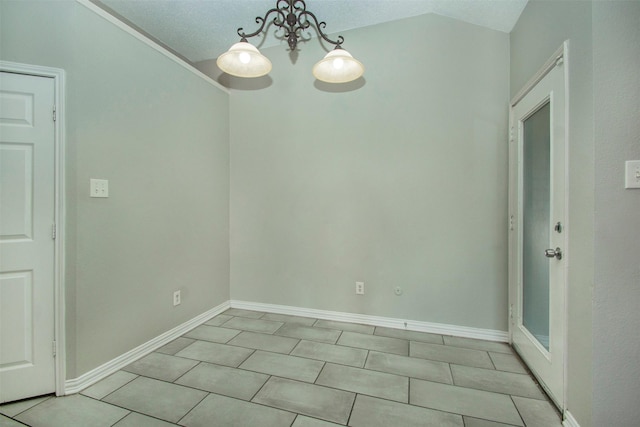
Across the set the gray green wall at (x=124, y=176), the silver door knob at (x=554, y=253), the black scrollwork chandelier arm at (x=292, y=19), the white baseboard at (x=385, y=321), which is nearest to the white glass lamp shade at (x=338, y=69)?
the black scrollwork chandelier arm at (x=292, y=19)

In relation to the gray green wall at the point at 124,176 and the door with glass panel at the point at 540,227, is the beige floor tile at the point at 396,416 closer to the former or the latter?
the door with glass panel at the point at 540,227

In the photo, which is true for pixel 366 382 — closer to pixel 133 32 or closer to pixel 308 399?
pixel 308 399

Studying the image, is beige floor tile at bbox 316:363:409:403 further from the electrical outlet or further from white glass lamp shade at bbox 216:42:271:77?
white glass lamp shade at bbox 216:42:271:77

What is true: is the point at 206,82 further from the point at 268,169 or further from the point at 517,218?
the point at 517,218

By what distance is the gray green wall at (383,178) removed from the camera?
2.38m

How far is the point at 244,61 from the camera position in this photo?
204 cm

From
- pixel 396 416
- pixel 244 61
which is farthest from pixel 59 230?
pixel 396 416

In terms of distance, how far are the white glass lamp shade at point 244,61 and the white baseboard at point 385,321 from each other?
7.32 ft

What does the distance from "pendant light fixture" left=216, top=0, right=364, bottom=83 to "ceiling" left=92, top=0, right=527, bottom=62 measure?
12 cm

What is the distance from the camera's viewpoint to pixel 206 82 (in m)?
2.74

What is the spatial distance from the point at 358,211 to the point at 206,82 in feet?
6.44

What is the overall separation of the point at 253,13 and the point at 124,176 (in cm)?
176

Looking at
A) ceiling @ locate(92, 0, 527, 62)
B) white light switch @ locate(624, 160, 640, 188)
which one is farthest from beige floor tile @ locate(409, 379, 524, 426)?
ceiling @ locate(92, 0, 527, 62)

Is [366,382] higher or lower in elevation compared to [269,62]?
lower
